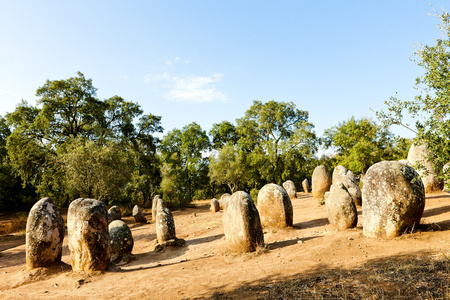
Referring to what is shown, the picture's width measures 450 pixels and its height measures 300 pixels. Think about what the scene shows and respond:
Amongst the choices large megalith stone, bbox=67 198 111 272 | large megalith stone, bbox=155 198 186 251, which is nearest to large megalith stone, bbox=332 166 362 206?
large megalith stone, bbox=155 198 186 251

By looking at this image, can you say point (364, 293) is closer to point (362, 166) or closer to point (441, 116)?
point (441, 116)

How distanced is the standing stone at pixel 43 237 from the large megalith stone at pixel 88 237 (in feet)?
4.29

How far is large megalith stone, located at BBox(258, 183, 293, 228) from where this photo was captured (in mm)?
11969

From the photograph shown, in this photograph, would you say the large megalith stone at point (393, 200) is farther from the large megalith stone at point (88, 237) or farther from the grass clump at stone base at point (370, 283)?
the large megalith stone at point (88, 237)

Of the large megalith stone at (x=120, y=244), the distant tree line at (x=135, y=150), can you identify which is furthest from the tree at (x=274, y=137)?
the large megalith stone at (x=120, y=244)

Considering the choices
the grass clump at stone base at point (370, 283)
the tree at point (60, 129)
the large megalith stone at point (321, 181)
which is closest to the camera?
the grass clump at stone base at point (370, 283)

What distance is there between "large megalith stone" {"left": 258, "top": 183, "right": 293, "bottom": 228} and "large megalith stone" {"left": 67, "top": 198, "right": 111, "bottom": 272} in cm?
668

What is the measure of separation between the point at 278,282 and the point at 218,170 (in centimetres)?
2982

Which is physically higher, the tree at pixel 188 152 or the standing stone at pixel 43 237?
the tree at pixel 188 152

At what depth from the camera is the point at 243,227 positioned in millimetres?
8703

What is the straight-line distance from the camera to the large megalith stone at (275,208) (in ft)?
39.3

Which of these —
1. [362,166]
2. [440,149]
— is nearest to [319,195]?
[362,166]

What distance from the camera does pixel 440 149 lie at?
6.05 meters

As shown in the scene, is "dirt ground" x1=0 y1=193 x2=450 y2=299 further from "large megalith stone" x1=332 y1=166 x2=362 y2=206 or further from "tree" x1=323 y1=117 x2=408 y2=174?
"tree" x1=323 y1=117 x2=408 y2=174
